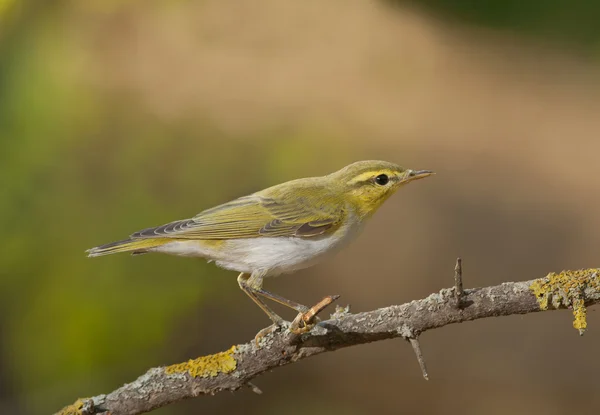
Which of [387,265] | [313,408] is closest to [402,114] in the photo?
[387,265]

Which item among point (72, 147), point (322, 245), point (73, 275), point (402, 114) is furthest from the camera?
point (402, 114)

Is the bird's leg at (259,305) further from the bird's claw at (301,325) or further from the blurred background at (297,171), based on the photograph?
the blurred background at (297,171)

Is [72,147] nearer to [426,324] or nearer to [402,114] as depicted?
[426,324]

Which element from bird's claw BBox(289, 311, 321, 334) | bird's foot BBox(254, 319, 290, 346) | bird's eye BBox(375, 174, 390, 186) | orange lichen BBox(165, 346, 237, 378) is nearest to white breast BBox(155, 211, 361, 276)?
bird's eye BBox(375, 174, 390, 186)

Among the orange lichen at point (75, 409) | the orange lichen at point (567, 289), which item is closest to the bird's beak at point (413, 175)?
the orange lichen at point (567, 289)

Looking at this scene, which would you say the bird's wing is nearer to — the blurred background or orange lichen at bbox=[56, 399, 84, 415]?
orange lichen at bbox=[56, 399, 84, 415]

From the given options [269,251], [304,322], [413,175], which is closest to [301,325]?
[304,322]
